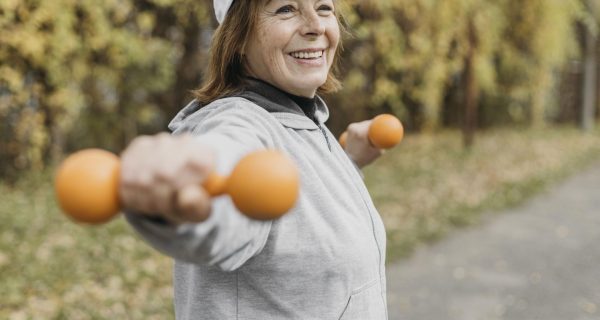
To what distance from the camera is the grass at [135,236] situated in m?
3.90

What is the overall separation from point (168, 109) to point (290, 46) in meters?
7.61

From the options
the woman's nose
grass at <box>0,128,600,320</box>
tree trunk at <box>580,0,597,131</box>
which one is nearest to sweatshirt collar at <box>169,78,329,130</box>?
the woman's nose

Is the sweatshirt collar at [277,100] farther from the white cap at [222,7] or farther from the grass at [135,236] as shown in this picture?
the grass at [135,236]

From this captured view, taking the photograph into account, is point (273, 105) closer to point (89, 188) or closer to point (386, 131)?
point (386, 131)

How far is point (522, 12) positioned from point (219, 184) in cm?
1074

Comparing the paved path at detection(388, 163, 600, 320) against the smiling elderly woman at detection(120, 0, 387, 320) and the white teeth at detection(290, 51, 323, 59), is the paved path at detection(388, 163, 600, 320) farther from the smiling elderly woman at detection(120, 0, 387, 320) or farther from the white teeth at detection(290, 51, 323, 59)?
the white teeth at detection(290, 51, 323, 59)

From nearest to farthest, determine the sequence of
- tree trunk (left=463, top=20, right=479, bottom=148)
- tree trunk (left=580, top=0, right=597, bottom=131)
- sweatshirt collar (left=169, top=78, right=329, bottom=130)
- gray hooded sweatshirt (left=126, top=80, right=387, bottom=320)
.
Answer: gray hooded sweatshirt (left=126, top=80, right=387, bottom=320), sweatshirt collar (left=169, top=78, right=329, bottom=130), tree trunk (left=463, top=20, right=479, bottom=148), tree trunk (left=580, top=0, right=597, bottom=131)

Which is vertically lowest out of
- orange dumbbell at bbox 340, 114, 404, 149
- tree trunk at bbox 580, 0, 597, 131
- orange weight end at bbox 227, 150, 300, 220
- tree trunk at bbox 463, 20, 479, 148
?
tree trunk at bbox 580, 0, 597, 131

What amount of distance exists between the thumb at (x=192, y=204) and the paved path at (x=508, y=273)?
3.32 metres

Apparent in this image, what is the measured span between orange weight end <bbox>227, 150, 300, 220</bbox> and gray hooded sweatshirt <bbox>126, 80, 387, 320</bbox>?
171 mm

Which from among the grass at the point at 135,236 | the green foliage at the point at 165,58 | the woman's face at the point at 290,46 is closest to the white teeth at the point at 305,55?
the woman's face at the point at 290,46

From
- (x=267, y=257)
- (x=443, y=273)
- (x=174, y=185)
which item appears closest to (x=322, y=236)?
(x=267, y=257)

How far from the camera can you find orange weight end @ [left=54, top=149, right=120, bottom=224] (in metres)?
0.76

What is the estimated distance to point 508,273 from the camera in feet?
15.2
